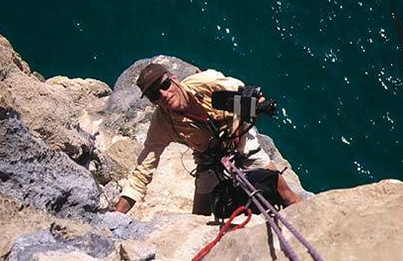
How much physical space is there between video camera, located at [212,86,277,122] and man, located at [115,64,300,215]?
0.93ft

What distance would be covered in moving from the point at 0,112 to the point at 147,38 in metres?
15.5

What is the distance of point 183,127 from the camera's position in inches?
249

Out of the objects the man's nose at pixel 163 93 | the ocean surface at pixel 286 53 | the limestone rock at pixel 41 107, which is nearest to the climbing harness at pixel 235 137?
the man's nose at pixel 163 93

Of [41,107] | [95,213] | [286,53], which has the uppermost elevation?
[41,107]

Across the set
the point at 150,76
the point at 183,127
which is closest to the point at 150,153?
the point at 183,127

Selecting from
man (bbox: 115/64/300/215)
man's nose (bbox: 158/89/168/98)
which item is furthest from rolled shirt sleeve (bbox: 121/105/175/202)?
man's nose (bbox: 158/89/168/98)

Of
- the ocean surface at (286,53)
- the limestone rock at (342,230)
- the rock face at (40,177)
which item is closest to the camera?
the limestone rock at (342,230)

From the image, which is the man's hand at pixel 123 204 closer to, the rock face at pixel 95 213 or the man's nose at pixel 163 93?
the rock face at pixel 95 213

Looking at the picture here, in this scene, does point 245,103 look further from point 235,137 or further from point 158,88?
point 158,88

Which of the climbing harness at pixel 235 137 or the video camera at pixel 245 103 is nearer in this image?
the climbing harness at pixel 235 137

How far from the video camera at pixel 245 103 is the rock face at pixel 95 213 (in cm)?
105

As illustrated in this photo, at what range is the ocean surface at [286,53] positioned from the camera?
1742 centimetres

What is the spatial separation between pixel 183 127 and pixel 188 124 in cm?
7

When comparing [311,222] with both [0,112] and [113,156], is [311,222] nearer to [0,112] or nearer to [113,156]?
[0,112]
